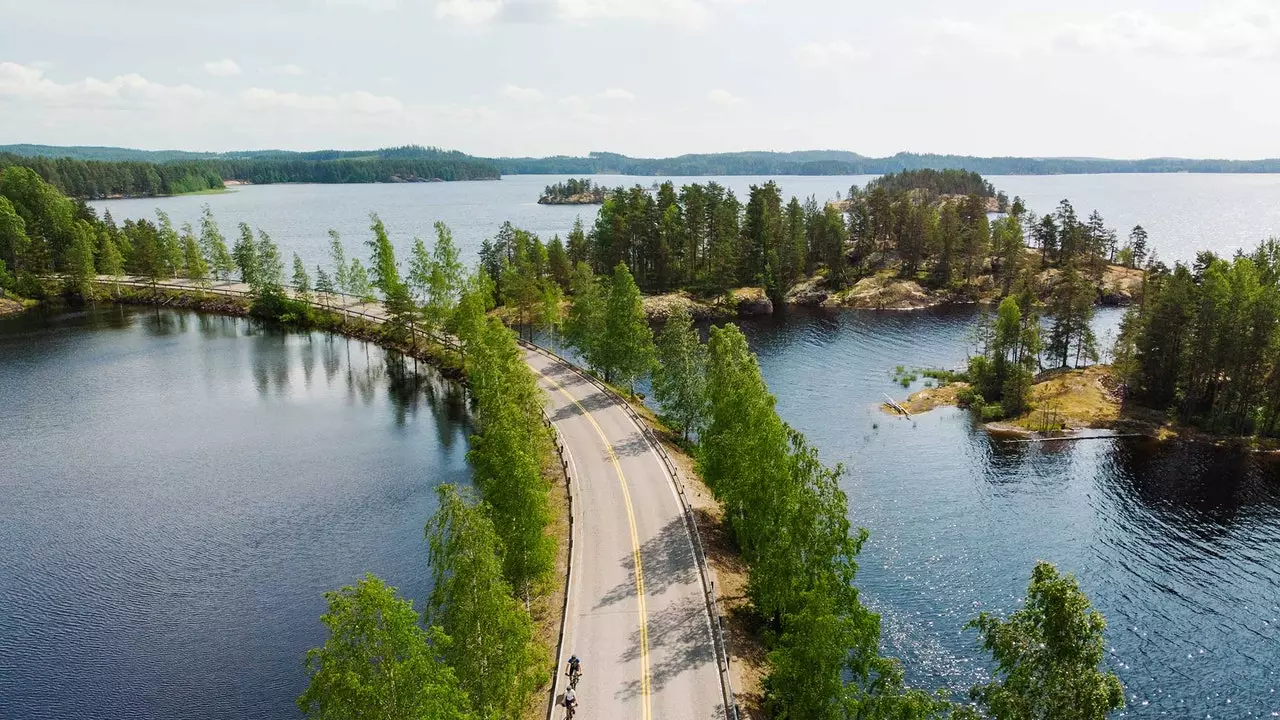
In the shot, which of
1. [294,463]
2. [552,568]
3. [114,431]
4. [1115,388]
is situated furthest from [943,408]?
[114,431]

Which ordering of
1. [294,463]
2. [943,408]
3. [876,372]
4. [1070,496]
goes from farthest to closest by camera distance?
[876,372] → [943,408] → [294,463] → [1070,496]

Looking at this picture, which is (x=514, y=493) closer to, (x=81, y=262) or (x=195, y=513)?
(x=195, y=513)

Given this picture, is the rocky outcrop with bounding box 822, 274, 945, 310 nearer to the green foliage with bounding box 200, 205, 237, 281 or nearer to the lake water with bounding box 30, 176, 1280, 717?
the lake water with bounding box 30, 176, 1280, 717

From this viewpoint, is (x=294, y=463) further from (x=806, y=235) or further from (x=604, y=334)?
(x=806, y=235)

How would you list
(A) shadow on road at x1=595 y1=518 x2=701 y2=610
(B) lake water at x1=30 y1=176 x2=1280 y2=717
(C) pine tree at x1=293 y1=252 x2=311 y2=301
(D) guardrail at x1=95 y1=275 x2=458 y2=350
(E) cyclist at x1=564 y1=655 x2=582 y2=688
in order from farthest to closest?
1. (C) pine tree at x1=293 y1=252 x2=311 y2=301
2. (D) guardrail at x1=95 y1=275 x2=458 y2=350
3. (B) lake water at x1=30 y1=176 x2=1280 y2=717
4. (A) shadow on road at x1=595 y1=518 x2=701 y2=610
5. (E) cyclist at x1=564 y1=655 x2=582 y2=688

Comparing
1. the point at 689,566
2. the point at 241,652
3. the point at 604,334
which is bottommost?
the point at 241,652

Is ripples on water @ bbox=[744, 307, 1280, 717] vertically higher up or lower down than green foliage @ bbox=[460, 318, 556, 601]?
lower down

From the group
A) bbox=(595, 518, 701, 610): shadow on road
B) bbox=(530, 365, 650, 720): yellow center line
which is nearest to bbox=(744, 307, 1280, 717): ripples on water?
bbox=(595, 518, 701, 610): shadow on road
